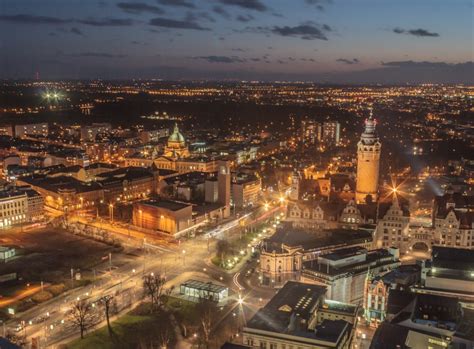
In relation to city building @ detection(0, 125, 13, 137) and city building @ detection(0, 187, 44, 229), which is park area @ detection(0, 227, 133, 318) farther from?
city building @ detection(0, 125, 13, 137)

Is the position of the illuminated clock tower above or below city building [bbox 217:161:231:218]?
above

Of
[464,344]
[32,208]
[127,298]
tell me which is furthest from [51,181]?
[464,344]

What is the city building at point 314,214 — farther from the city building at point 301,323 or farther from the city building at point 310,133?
the city building at point 310,133

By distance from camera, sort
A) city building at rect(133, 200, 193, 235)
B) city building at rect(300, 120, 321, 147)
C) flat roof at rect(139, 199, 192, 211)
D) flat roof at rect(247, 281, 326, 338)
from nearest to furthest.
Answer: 1. flat roof at rect(247, 281, 326, 338)
2. city building at rect(133, 200, 193, 235)
3. flat roof at rect(139, 199, 192, 211)
4. city building at rect(300, 120, 321, 147)

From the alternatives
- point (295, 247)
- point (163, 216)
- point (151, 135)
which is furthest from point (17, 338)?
point (151, 135)

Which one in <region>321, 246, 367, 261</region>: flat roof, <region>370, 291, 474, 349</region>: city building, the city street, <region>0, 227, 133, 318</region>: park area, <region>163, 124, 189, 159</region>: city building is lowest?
<region>0, 227, 133, 318</region>: park area

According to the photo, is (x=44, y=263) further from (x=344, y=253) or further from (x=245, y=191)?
(x=245, y=191)

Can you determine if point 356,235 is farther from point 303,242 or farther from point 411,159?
point 411,159

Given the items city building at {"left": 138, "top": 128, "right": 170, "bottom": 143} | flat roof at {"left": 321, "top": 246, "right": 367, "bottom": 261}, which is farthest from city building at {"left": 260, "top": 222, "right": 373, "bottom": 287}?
city building at {"left": 138, "top": 128, "right": 170, "bottom": 143}
